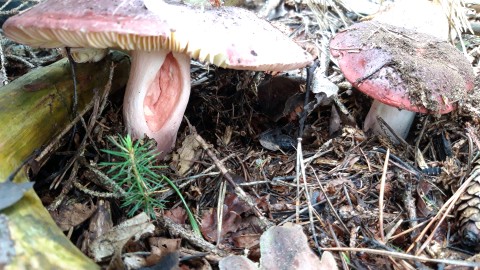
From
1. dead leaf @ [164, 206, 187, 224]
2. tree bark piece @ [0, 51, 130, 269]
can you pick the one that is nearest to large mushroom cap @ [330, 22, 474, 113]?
dead leaf @ [164, 206, 187, 224]

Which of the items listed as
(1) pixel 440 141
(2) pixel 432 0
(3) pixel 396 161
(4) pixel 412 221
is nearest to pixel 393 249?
(4) pixel 412 221

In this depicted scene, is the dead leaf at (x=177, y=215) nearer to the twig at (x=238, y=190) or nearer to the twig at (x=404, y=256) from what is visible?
the twig at (x=238, y=190)

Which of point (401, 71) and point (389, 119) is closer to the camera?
point (401, 71)

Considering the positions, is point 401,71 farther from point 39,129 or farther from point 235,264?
point 39,129

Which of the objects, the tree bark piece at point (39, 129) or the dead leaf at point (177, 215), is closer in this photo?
the tree bark piece at point (39, 129)

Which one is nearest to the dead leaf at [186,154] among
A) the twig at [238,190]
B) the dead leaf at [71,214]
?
the twig at [238,190]

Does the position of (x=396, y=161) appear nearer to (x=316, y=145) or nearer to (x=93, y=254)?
(x=316, y=145)

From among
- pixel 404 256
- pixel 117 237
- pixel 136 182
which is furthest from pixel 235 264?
pixel 404 256
